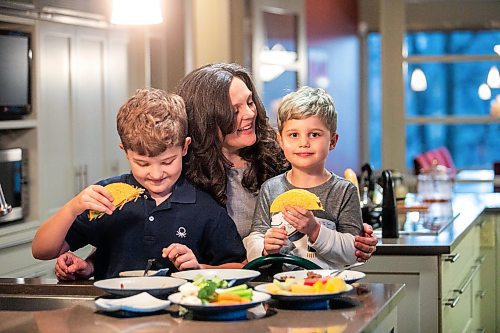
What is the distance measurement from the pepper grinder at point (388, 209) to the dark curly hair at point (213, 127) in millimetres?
1025

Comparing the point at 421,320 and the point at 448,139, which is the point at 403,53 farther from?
the point at 421,320

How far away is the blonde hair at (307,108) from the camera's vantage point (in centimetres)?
283

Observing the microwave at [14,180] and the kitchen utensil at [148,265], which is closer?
the kitchen utensil at [148,265]

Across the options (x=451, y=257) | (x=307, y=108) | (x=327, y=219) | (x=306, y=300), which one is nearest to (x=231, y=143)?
(x=307, y=108)

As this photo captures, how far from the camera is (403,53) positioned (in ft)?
32.7

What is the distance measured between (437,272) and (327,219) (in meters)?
1.10

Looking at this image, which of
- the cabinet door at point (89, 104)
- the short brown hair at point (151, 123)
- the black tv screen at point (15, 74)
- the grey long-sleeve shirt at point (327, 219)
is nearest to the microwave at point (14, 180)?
the black tv screen at point (15, 74)

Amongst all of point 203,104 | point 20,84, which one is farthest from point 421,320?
point 20,84

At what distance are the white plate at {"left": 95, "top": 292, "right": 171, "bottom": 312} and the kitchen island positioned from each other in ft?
5.92

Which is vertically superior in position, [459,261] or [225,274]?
[225,274]

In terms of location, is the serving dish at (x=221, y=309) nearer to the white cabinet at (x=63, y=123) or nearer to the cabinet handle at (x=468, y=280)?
the cabinet handle at (x=468, y=280)

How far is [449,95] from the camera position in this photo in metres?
11.6

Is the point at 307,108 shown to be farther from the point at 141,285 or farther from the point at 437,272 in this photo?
the point at 437,272

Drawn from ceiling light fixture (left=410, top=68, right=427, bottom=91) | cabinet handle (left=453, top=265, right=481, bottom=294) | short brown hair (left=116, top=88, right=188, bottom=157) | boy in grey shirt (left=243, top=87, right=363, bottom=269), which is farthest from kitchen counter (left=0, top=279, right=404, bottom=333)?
ceiling light fixture (left=410, top=68, right=427, bottom=91)
